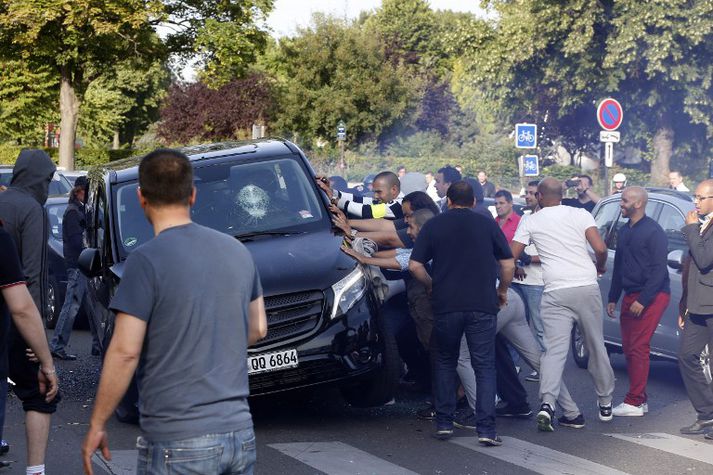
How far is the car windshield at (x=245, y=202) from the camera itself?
30.3ft

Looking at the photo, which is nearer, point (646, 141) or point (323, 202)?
point (323, 202)

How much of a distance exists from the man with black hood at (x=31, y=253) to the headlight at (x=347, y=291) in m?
2.01

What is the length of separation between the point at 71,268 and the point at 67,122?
88.6ft

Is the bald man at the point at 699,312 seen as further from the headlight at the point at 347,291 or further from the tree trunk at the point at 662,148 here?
the tree trunk at the point at 662,148

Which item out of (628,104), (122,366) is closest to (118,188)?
(122,366)

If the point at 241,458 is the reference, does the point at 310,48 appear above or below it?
above

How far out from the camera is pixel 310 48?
6222cm

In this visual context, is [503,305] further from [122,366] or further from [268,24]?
[268,24]

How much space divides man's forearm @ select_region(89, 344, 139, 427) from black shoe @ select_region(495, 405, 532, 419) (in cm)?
588

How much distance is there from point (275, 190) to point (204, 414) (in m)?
5.71

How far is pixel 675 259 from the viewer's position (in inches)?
414

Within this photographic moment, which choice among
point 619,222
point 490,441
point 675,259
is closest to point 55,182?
point 619,222

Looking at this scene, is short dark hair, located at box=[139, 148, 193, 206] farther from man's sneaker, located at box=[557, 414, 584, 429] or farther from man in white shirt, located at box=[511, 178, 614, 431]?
man's sneaker, located at box=[557, 414, 584, 429]

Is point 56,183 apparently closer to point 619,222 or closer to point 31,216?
point 619,222
